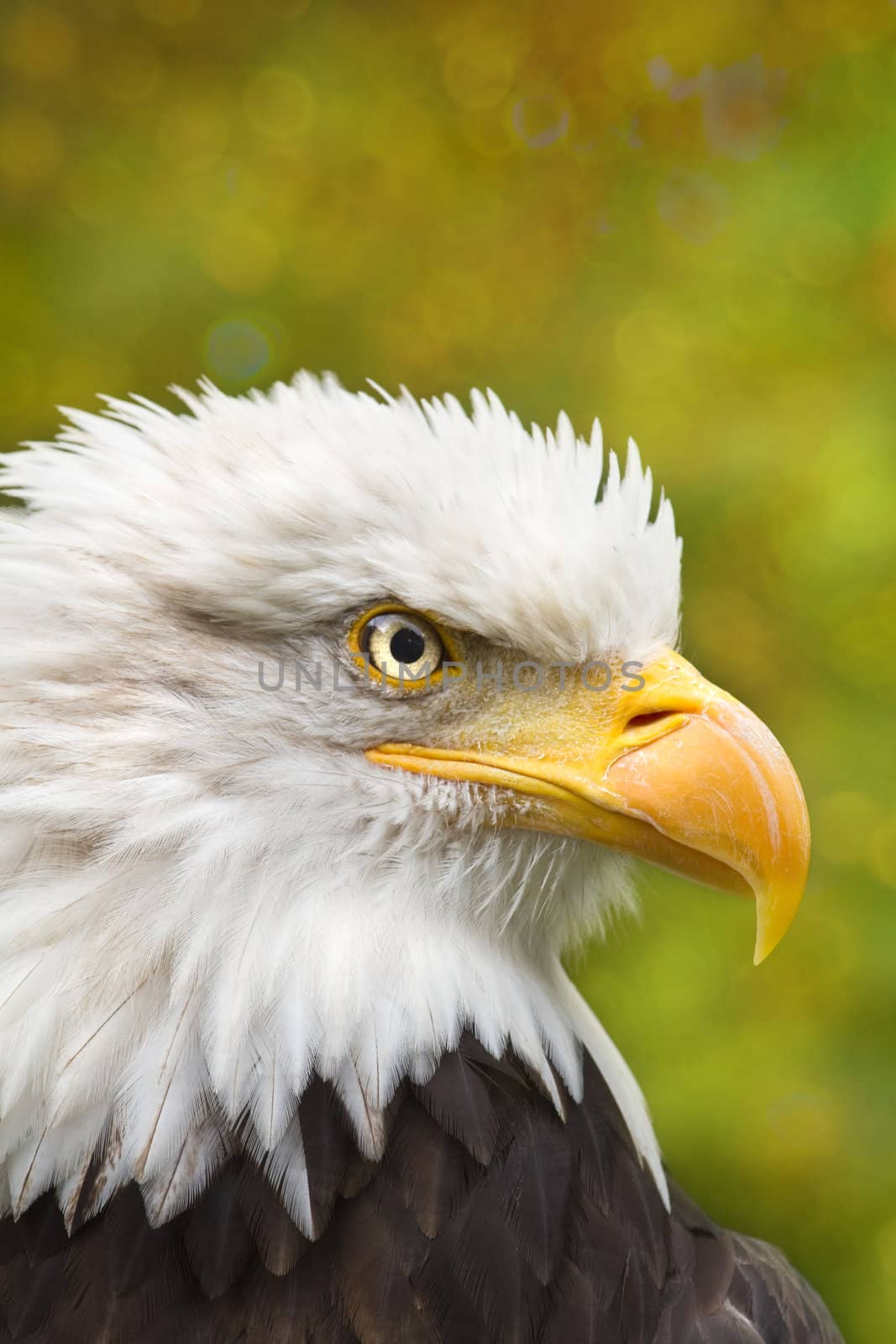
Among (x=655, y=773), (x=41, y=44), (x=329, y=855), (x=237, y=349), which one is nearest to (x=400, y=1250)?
(x=329, y=855)

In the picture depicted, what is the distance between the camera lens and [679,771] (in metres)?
1.12

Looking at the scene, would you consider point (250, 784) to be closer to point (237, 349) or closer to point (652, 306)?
point (237, 349)

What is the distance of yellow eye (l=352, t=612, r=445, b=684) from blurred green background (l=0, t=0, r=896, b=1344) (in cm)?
172

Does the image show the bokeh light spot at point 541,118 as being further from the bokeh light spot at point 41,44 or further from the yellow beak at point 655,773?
the yellow beak at point 655,773

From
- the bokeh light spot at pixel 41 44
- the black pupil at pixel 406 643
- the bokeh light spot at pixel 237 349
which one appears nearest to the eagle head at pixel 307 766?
the black pupil at pixel 406 643

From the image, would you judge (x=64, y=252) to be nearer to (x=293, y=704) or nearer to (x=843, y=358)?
(x=843, y=358)

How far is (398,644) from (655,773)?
10.9 inches

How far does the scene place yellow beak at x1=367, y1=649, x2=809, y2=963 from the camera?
111 centimetres

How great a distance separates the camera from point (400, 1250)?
42.8 inches

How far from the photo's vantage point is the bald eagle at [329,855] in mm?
1064

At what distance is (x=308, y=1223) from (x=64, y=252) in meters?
2.42

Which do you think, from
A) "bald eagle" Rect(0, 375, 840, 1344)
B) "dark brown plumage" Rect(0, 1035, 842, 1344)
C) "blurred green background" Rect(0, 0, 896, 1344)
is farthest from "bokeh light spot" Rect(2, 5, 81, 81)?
"dark brown plumage" Rect(0, 1035, 842, 1344)

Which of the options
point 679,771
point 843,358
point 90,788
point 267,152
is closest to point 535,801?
point 679,771

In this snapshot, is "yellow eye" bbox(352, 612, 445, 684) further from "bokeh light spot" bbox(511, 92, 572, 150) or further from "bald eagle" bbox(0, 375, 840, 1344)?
"bokeh light spot" bbox(511, 92, 572, 150)
